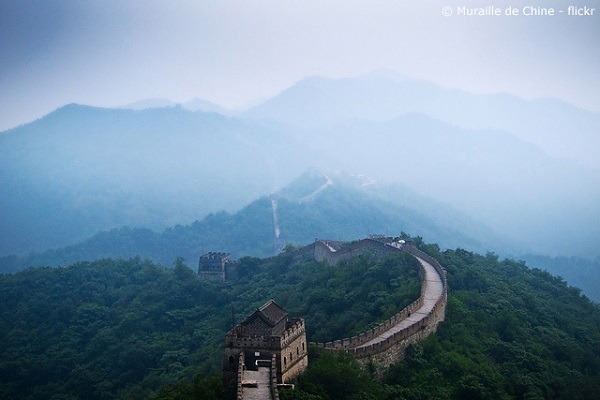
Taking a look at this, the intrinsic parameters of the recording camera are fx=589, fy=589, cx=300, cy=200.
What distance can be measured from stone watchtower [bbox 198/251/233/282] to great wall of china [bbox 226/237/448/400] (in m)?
23.4

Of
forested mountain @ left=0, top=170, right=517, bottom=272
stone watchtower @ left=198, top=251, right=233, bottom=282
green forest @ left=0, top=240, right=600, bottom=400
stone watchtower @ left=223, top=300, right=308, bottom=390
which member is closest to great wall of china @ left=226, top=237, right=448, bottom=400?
stone watchtower @ left=223, top=300, right=308, bottom=390

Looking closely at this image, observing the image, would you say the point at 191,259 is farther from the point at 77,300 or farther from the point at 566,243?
the point at 566,243

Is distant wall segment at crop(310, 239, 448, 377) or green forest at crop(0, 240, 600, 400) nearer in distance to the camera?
distant wall segment at crop(310, 239, 448, 377)

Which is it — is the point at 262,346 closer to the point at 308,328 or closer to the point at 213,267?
the point at 308,328

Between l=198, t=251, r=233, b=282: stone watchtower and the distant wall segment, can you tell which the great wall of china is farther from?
l=198, t=251, r=233, b=282: stone watchtower

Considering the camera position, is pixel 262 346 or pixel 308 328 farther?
pixel 308 328

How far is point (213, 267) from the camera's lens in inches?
2635

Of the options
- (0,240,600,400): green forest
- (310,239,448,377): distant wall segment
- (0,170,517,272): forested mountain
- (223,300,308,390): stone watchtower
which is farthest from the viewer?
(0,170,517,272): forested mountain

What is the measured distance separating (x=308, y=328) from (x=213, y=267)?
106 ft

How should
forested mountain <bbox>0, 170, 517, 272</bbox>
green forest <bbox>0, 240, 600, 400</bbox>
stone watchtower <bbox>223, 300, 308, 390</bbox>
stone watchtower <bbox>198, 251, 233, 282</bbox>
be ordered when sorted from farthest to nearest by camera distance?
forested mountain <bbox>0, 170, 517, 272</bbox>, stone watchtower <bbox>198, 251, 233, 282</bbox>, green forest <bbox>0, 240, 600, 400</bbox>, stone watchtower <bbox>223, 300, 308, 390</bbox>

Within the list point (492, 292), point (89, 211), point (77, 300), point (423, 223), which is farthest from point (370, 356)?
point (89, 211)

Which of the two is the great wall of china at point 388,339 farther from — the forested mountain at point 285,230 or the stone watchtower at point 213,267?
the forested mountain at point 285,230

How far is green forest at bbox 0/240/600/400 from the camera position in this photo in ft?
91.5

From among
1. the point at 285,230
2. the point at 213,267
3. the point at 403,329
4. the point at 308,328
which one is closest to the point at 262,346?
the point at 403,329
